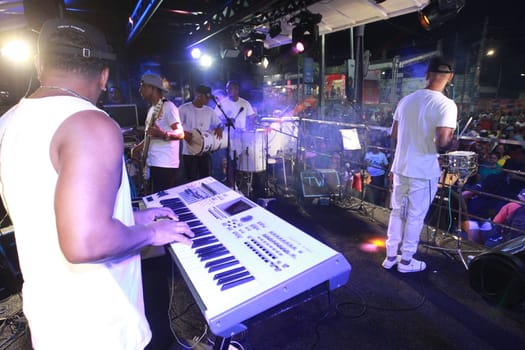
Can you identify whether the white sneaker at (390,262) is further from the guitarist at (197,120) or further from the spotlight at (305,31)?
the spotlight at (305,31)

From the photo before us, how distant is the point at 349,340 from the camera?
7.34 feet

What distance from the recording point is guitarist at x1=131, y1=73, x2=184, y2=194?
383 centimetres

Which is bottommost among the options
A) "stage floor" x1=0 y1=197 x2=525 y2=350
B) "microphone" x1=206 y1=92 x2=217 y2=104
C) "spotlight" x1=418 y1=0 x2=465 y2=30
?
"stage floor" x1=0 y1=197 x2=525 y2=350

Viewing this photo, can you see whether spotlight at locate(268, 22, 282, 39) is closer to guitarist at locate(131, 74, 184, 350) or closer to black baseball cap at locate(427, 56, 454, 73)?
guitarist at locate(131, 74, 184, 350)

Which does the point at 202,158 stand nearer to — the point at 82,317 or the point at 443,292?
the point at 443,292

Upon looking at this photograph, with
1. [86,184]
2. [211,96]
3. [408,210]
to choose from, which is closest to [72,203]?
[86,184]

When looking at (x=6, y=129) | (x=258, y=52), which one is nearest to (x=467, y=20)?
(x=258, y=52)

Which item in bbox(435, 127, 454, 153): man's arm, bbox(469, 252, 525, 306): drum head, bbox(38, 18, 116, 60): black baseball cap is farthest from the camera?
bbox(435, 127, 454, 153): man's arm

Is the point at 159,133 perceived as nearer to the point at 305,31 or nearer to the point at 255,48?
the point at 305,31

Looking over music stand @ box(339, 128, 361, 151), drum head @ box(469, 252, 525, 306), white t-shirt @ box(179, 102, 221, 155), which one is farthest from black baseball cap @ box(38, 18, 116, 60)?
music stand @ box(339, 128, 361, 151)

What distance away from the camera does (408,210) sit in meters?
2.99

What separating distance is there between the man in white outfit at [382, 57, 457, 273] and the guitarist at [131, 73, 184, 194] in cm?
256

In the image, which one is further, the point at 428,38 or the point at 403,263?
the point at 428,38

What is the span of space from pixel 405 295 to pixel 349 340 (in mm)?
832
